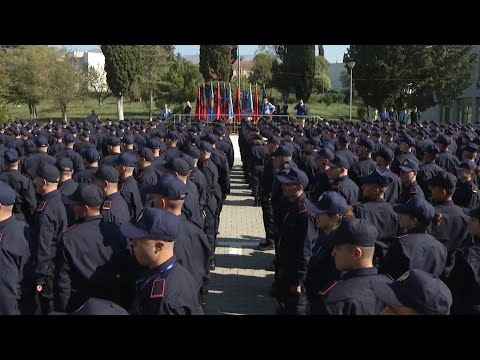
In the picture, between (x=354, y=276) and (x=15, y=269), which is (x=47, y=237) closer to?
(x=15, y=269)

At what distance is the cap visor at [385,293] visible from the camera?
2.90 meters

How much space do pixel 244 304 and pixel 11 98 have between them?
42.0 metres

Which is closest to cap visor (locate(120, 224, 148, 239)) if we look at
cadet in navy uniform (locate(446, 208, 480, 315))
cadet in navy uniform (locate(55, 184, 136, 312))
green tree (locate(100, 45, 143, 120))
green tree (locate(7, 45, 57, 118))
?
cadet in navy uniform (locate(55, 184, 136, 312))

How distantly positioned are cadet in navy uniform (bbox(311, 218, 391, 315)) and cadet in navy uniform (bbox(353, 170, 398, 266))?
1978mm

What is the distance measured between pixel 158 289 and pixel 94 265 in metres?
1.31

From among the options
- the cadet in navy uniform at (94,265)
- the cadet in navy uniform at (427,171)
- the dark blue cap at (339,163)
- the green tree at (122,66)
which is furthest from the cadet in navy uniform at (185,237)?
the green tree at (122,66)

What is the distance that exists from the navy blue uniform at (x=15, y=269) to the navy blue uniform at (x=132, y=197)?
5.70ft

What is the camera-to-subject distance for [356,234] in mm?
3590

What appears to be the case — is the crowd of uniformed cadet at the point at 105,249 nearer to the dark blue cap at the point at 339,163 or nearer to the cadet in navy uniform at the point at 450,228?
the dark blue cap at the point at 339,163

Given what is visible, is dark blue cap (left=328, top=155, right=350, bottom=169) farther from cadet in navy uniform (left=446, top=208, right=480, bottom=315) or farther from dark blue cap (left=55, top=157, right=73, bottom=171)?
dark blue cap (left=55, top=157, right=73, bottom=171)

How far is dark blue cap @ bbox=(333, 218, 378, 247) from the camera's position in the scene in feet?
11.8

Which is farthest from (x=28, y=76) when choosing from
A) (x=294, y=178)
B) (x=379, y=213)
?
(x=379, y=213)
